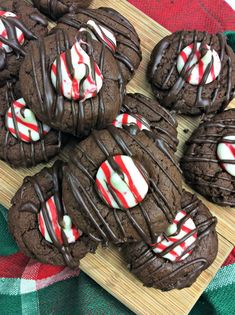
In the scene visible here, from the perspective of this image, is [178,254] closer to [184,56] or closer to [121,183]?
[121,183]

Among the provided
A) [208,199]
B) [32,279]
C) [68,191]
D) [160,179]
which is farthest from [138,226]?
[32,279]

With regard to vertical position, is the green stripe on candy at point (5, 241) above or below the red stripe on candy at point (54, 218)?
below

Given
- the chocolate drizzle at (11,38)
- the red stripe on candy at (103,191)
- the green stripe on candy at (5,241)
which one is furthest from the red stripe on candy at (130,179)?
the green stripe on candy at (5,241)

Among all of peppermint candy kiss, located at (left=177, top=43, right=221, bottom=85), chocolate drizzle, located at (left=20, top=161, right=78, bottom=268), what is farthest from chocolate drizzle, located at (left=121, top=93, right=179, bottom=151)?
chocolate drizzle, located at (left=20, top=161, right=78, bottom=268)

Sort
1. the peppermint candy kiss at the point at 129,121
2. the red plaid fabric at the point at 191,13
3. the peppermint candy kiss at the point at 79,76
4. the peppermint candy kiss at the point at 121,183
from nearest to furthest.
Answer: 1. the peppermint candy kiss at the point at 121,183
2. the peppermint candy kiss at the point at 79,76
3. the peppermint candy kiss at the point at 129,121
4. the red plaid fabric at the point at 191,13

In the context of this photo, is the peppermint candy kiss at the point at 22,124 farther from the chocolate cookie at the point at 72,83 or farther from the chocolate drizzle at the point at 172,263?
the chocolate drizzle at the point at 172,263

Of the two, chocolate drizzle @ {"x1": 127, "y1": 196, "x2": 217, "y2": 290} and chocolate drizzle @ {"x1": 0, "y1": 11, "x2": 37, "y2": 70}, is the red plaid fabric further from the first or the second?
chocolate drizzle @ {"x1": 127, "y1": 196, "x2": 217, "y2": 290}
